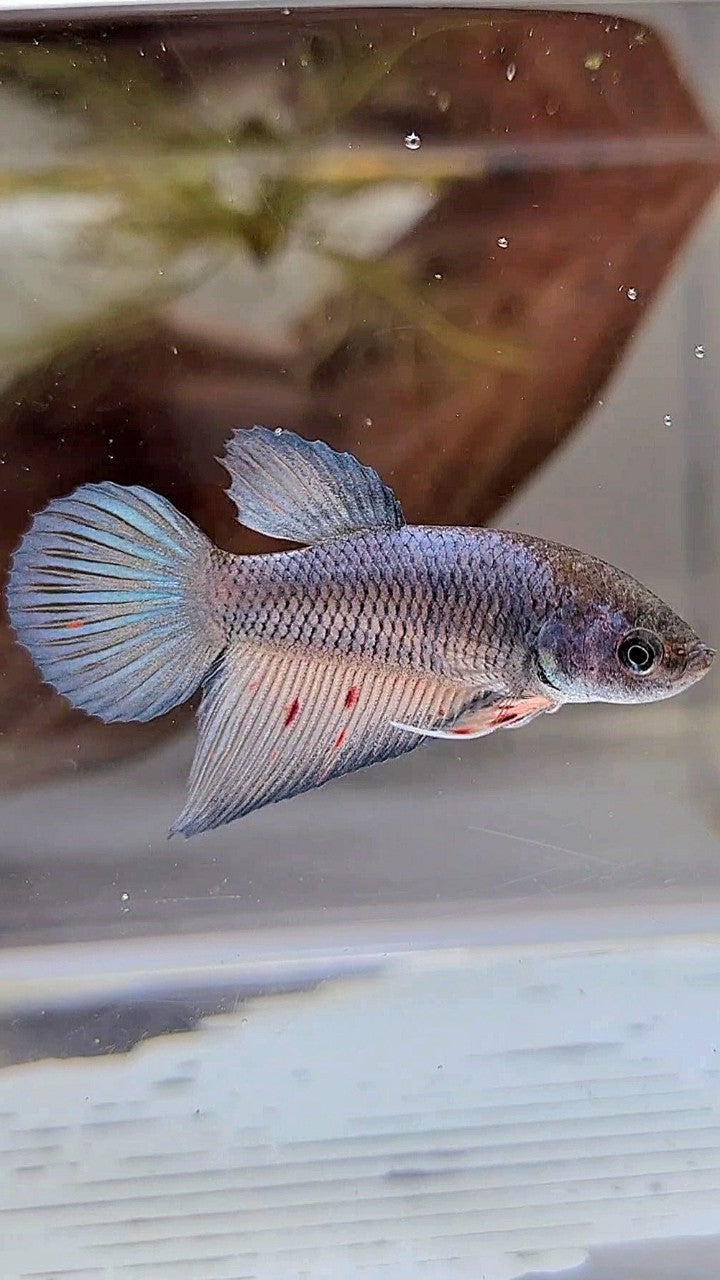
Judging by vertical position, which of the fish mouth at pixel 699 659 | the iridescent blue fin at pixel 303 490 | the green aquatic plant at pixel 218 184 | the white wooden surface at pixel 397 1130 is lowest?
the white wooden surface at pixel 397 1130

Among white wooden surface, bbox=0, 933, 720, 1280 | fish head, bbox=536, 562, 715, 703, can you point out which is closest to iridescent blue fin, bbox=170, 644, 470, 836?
fish head, bbox=536, 562, 715, 703

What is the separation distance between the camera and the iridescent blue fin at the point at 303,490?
86 centimetres

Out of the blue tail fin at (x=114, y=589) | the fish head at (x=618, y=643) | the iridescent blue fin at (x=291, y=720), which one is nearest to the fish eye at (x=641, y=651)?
the fish head at (x=618, y=643)

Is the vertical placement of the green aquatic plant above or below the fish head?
above

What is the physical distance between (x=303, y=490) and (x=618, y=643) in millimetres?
334

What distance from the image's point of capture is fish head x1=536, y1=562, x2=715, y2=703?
82cm

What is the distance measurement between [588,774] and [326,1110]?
63 cm

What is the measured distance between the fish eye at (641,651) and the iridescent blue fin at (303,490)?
0.79ft

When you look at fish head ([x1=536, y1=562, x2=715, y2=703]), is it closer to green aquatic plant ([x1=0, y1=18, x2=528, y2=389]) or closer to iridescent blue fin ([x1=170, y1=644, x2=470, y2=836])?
iridescent blue fin ([x1=170, y1=644, x2=470, y2=836])

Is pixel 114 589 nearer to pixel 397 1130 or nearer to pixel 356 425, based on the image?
pixel 356 425

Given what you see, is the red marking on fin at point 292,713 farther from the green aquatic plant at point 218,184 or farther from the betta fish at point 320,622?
the green aquatic plant at point 218,184

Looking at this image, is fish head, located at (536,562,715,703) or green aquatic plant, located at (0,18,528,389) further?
green aquatic plant, located at (0,18,528,389)

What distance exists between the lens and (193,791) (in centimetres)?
102

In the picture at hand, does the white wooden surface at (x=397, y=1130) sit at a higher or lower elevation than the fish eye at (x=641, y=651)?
lower
